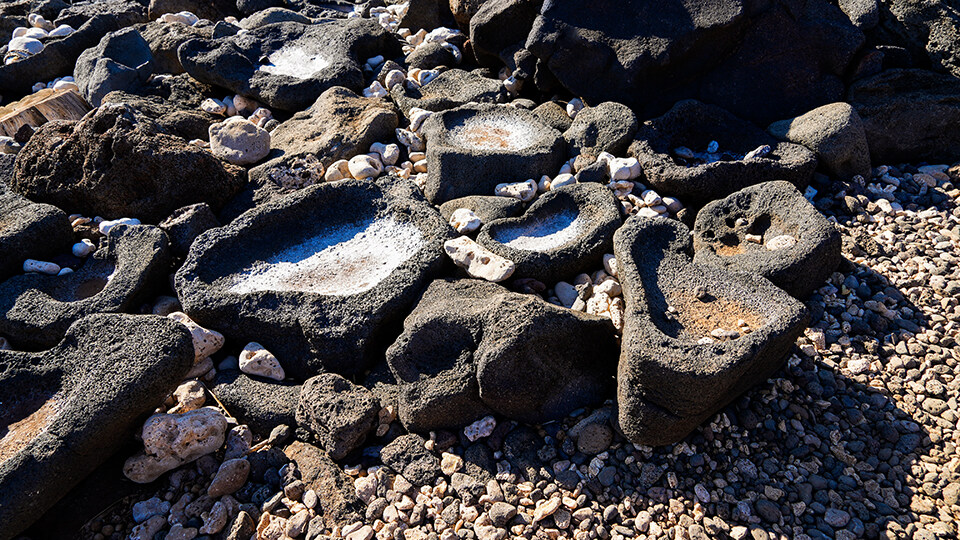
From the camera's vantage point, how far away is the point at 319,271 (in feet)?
11.7

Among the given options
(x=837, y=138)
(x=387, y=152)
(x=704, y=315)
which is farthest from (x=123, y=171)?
(x=837, y=138)

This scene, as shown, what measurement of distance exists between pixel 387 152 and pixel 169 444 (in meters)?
2.34

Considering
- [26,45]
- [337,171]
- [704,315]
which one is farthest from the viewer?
[26,45]

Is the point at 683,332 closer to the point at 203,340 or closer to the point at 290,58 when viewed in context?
the point at 203,340

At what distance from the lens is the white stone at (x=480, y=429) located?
2785mm

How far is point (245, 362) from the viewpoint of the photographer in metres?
3.16

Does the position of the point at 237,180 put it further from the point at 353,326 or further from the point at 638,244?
the point at 638,244

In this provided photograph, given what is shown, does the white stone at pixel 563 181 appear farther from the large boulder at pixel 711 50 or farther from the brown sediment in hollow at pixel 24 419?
the brown sediment in hollow at pixel 24 419

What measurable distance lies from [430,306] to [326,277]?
0.74 meters

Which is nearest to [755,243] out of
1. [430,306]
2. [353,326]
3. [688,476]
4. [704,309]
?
[704,309]

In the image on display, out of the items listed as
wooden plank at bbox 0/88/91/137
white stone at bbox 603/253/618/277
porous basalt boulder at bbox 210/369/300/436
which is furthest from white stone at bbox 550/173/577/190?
wooden plank at bbox 0/88/91/137

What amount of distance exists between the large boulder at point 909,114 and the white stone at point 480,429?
308 cm

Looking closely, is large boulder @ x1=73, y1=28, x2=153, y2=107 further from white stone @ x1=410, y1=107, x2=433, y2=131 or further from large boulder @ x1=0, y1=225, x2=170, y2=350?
white stone @ x1=410, y1=107, x2=433, y2=131

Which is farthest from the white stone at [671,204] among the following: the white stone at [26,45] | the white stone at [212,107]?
the white stone at [26,45]
